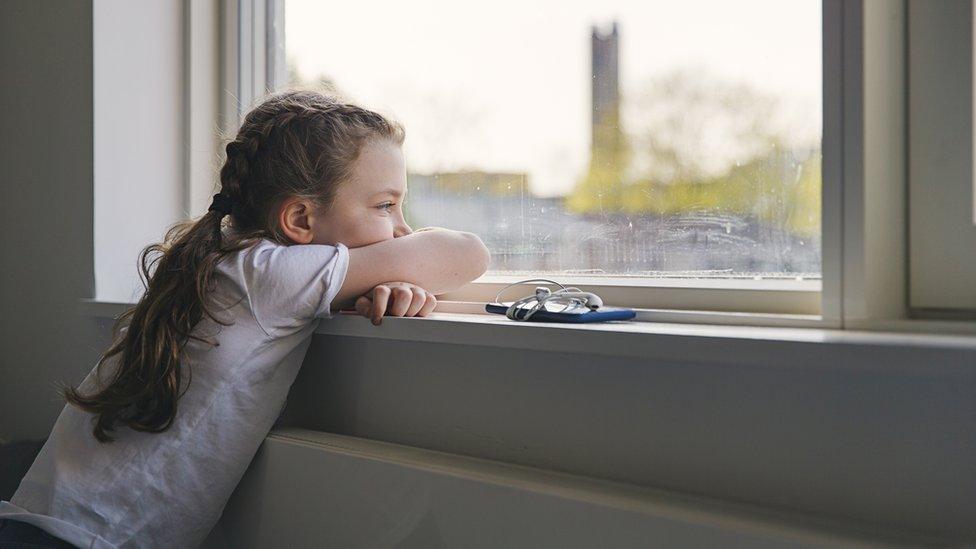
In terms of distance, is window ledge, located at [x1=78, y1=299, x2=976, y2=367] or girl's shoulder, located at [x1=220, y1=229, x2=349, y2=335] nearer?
window ledge, located at [x1=78, y1=299, x2=976, y2=367]

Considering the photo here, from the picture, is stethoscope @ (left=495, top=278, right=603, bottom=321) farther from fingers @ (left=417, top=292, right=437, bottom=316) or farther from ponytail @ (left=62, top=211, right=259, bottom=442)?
ponytail @ (left=62, top=211, right=259, bottom=442)

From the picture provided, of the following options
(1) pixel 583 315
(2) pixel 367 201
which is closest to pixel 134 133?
(2) pixel 367 201

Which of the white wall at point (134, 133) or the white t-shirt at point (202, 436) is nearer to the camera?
the white t-shirt at point (202, 436)

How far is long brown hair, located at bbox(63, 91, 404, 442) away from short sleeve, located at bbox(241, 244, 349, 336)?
5 centimetres

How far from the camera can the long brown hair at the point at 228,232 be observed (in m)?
0.98

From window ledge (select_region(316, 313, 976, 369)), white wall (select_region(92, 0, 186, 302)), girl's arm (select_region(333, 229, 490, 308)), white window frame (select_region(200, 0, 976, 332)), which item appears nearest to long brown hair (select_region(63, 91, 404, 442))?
girl's arm (select_region(333, 229, 490, 308))

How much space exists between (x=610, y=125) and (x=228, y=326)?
51 centimetres

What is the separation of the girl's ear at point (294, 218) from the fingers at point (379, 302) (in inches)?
5.3

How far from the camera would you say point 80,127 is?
1432 millimetres

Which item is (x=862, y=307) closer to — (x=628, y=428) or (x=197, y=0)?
(x=628, y=428)

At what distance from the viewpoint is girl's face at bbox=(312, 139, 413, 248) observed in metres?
1.09

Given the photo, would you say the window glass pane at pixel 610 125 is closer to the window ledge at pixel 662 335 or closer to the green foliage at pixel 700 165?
the green foliage at pixel 700 165

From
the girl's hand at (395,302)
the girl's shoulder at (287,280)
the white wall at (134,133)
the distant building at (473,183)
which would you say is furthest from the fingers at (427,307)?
the white wall at (134,133)

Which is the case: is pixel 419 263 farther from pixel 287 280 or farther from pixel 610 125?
pixel 610 125
